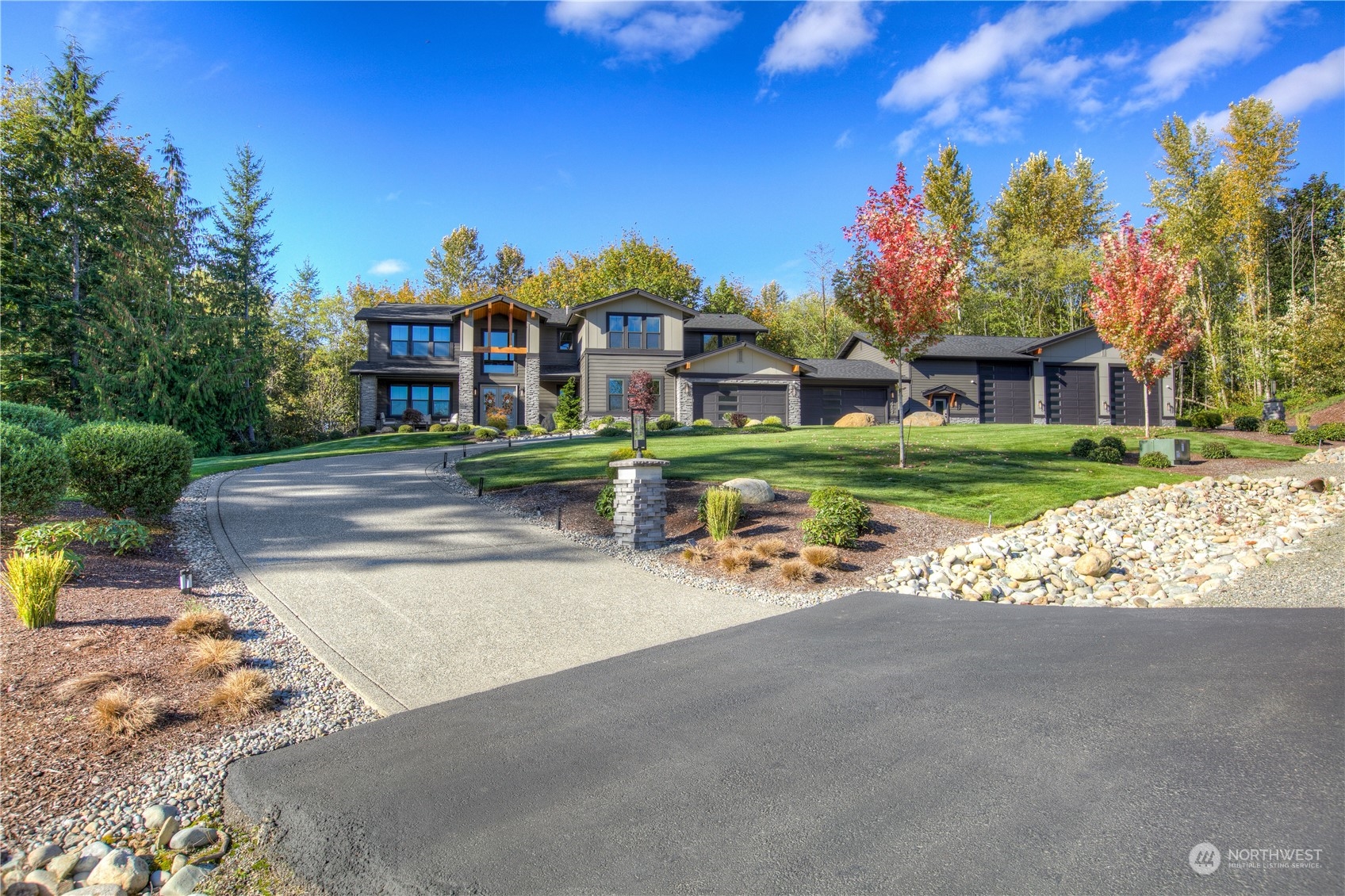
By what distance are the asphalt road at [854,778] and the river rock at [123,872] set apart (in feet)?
1.38

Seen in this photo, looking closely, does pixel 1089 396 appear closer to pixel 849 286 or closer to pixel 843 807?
pixel 849 286

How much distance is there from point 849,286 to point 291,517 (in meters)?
11.2

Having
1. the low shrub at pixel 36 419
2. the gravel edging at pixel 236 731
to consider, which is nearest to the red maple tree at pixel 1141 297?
the gravel edging at pixel 236 731

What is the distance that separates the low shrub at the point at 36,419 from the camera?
9.66 m

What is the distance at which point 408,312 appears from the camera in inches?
1265

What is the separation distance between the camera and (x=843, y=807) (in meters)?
3.03

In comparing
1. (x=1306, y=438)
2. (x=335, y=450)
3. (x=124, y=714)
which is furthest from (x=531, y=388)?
(x=124, y=714)

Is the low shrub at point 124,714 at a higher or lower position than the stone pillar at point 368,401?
lower

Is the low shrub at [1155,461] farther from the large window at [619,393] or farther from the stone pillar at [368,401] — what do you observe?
the stone pillar at [368,401]

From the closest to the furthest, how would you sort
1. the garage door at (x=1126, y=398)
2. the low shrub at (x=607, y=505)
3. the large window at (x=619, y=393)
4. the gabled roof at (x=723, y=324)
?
the low shrub at (x=607, y=505) → the large window at (x=619, y=393) → the garage door at (x=1126, y=398) → the gabled roof at (x=723, y=324)

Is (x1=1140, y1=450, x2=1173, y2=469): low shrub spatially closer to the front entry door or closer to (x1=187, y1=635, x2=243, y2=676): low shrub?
(x1=187, y1=635, x2=243, y2=676): low shrub

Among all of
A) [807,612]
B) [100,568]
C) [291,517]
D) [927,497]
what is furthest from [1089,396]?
[100,568]

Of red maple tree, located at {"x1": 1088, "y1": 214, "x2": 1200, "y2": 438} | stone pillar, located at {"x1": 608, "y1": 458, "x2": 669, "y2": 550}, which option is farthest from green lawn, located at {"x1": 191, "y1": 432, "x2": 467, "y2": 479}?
red maple tree, located at {"x1": 1088, "y1": 214, "x2": 1200, "y2": 438}

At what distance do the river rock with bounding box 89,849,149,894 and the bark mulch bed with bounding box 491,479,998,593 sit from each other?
5917mm
